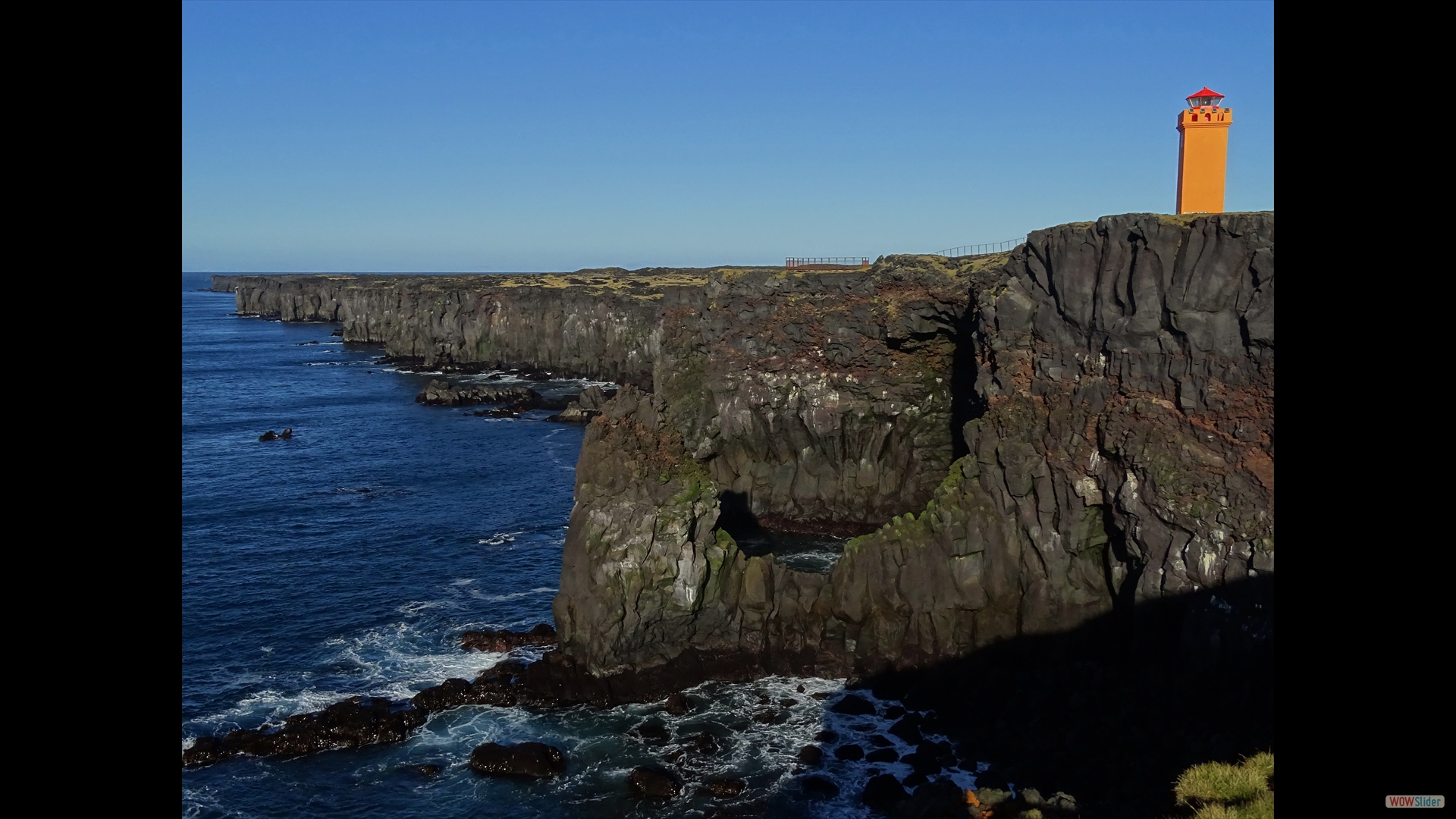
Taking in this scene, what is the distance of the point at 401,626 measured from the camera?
159 ft

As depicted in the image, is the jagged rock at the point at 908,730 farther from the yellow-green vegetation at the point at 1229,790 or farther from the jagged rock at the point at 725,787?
the yellow-green vegetation at the point at 1229,790

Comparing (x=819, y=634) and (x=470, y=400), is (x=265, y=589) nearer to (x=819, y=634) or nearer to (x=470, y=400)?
(x=819, y=634)

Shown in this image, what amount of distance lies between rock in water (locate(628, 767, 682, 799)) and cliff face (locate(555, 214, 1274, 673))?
747 cm

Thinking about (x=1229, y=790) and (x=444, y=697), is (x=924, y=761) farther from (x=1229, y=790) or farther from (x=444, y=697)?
(x=444, y=697)

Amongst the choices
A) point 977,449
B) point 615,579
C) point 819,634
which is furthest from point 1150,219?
A: point 615,579

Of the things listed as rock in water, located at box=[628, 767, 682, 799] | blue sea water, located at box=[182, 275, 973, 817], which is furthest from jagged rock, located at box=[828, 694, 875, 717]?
rock in water, located at box=[628, 767, 682, 799]

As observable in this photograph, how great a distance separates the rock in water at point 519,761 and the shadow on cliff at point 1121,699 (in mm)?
13381

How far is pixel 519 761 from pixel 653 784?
514cm

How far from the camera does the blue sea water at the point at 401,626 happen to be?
34.1 metres

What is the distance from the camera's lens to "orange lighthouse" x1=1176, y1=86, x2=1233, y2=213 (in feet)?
146

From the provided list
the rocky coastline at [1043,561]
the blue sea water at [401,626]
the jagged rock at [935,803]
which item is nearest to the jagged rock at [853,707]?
the blue sea water at [401,626]

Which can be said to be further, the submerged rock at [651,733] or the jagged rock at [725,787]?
the submerged rock at [651,733]
